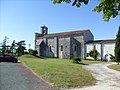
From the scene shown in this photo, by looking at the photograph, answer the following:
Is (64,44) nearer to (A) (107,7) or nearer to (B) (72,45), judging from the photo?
(B) (72,45)

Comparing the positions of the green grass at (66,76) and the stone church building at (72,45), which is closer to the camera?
the green grass at (66,76)

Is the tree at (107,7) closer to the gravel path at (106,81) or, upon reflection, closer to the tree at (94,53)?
the gravel path at (106,81)

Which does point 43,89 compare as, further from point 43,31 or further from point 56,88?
point 43,31

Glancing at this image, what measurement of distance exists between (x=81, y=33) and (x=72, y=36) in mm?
4200

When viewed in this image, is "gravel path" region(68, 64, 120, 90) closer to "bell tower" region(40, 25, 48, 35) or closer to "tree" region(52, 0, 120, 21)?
"tree" region(52, 0, 120, 21)

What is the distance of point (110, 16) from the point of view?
11.9 metres

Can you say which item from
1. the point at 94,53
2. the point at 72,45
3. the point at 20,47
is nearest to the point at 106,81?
the point at 94,53

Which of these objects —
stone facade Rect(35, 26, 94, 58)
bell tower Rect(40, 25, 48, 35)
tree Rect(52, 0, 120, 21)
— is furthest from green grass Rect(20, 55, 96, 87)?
bell tower Rect(40, 25, 48, 35)

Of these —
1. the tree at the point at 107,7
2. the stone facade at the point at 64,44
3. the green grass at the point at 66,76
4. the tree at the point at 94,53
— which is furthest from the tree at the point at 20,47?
the tree at the point at 107,7

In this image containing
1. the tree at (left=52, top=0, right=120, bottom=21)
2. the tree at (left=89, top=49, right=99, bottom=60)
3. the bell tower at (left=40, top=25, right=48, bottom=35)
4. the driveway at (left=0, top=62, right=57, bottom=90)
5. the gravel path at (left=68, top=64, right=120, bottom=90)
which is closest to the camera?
the tree at (left=52, top=0, right=120, bottom=21)

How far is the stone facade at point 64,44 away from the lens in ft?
223

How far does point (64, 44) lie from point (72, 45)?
346cm

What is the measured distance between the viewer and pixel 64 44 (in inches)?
2832

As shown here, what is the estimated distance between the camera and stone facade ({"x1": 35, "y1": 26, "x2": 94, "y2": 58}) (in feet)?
223
